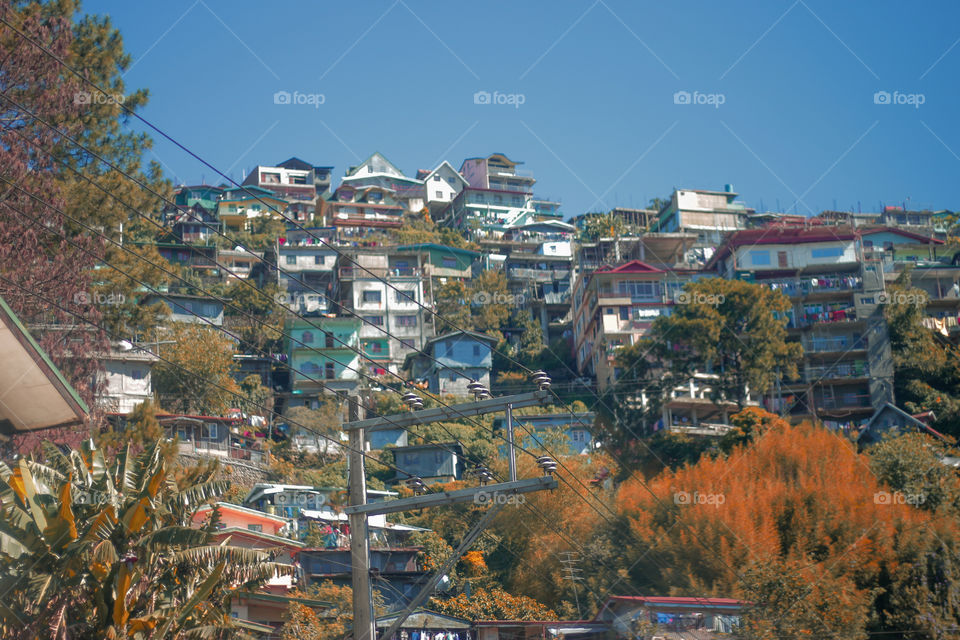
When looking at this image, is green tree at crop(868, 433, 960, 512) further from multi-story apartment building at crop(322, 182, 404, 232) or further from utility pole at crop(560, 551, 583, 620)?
multi-story apartment building at crop(322, 182, 404, 232)

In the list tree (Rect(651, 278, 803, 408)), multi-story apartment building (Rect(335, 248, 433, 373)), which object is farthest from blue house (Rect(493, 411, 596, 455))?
multi-story apartment building (Rect(335, 248, 433, 373))

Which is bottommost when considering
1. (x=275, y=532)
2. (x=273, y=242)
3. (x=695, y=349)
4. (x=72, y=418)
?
(x=275, y=532)

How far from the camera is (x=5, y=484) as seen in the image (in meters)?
17.4

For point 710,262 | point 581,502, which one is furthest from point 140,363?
point 710,262

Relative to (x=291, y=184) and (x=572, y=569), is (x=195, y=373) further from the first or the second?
(x=291, y=184)

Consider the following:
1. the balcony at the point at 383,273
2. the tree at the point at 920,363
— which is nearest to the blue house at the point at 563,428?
the tree at the point at 920,363

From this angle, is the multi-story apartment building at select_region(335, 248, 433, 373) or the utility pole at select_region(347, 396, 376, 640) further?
the multi-story apartment building at select_region(335, 248, 433, 373)

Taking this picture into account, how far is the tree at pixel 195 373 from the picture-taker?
53.6 meters

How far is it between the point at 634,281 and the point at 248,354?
83.6ft

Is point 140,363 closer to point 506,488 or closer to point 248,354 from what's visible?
point 248,354

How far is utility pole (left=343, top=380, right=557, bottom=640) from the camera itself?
18.5 metres

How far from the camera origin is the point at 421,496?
19.1 meters

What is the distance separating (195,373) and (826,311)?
3602cm

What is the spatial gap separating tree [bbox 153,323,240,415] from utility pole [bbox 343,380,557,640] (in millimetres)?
35305
